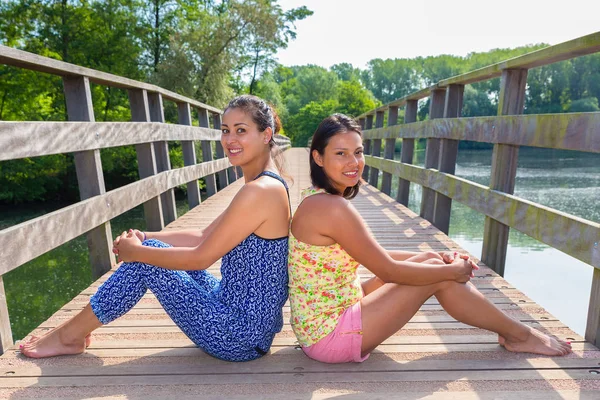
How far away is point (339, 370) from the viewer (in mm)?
1774

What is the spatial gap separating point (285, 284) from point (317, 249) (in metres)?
0.22

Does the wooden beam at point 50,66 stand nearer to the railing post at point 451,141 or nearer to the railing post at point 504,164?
the railing post at point 504,164

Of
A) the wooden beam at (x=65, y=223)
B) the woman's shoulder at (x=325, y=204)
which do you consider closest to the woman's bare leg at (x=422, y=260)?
the woman's shoulder at (x=325, y=204)

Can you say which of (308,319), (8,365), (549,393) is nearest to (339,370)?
(308,319)

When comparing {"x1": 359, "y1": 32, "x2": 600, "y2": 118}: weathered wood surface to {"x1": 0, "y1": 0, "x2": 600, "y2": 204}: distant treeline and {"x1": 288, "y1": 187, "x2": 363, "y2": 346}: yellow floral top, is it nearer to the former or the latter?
{"x1": 288, "y1": 187, "x2": 363, "y2": 346}: yellow floral top

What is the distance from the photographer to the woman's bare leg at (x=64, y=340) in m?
1.86

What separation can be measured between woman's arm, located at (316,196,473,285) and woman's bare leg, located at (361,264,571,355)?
53 mm

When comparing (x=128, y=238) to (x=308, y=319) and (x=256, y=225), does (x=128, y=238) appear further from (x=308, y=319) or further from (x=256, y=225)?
(x=308, y=319)

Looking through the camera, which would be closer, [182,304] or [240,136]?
[182,304]

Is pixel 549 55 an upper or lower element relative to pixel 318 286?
upper

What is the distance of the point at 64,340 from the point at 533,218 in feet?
6.90

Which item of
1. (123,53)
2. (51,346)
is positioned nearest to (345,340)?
(51,346)

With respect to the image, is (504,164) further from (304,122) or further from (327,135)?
(304,122)

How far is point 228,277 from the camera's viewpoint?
1.81 metres
